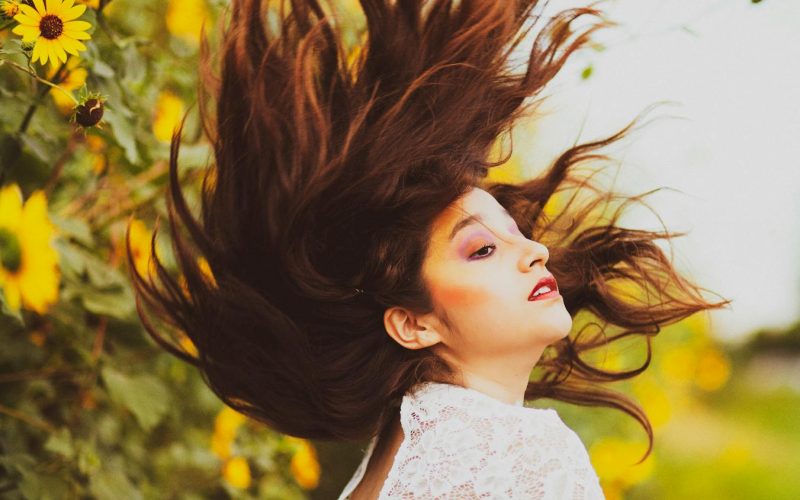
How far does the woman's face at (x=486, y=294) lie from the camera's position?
1372 millimetres

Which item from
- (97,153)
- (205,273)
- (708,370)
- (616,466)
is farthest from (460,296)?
(708,370)

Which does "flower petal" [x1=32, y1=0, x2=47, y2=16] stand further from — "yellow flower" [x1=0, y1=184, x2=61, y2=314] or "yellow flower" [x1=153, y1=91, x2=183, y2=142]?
"yellow flower" [x1=153, y1=91, x2=183, y2=142]

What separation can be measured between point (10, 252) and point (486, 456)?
88 centimetres

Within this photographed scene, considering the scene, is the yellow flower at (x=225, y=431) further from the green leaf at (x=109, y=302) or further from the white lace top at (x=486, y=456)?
the white lace top at (x=486, y=456)

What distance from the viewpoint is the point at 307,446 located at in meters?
2.31

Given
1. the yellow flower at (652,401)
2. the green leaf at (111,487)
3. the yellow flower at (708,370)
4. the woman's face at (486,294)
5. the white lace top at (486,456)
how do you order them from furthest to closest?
the yellow flower at (708,370), the yellow flower at (652,401), the green leaf at (111,487), the woman's face at (486,294), the white lace top at (486,456)

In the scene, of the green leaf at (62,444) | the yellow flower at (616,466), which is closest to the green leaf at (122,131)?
the green leaf at (62,444)

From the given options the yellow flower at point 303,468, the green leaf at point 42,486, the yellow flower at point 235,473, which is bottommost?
the yellow flower at point 303,468

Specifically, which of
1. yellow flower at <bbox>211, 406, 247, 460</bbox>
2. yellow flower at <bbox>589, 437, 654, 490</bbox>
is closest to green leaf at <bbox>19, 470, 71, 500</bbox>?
yellow flower at <bbox>211, 406, 247, 460</bbox>

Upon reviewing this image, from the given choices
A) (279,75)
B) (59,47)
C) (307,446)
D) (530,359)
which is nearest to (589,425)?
(307,446)

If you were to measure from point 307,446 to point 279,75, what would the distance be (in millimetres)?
1106

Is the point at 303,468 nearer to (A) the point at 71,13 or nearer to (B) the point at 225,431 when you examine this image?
(B) the point at 225,431

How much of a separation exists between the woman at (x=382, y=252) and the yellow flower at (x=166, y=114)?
41 cm

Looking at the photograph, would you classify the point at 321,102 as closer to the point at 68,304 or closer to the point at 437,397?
the point at 437,397
